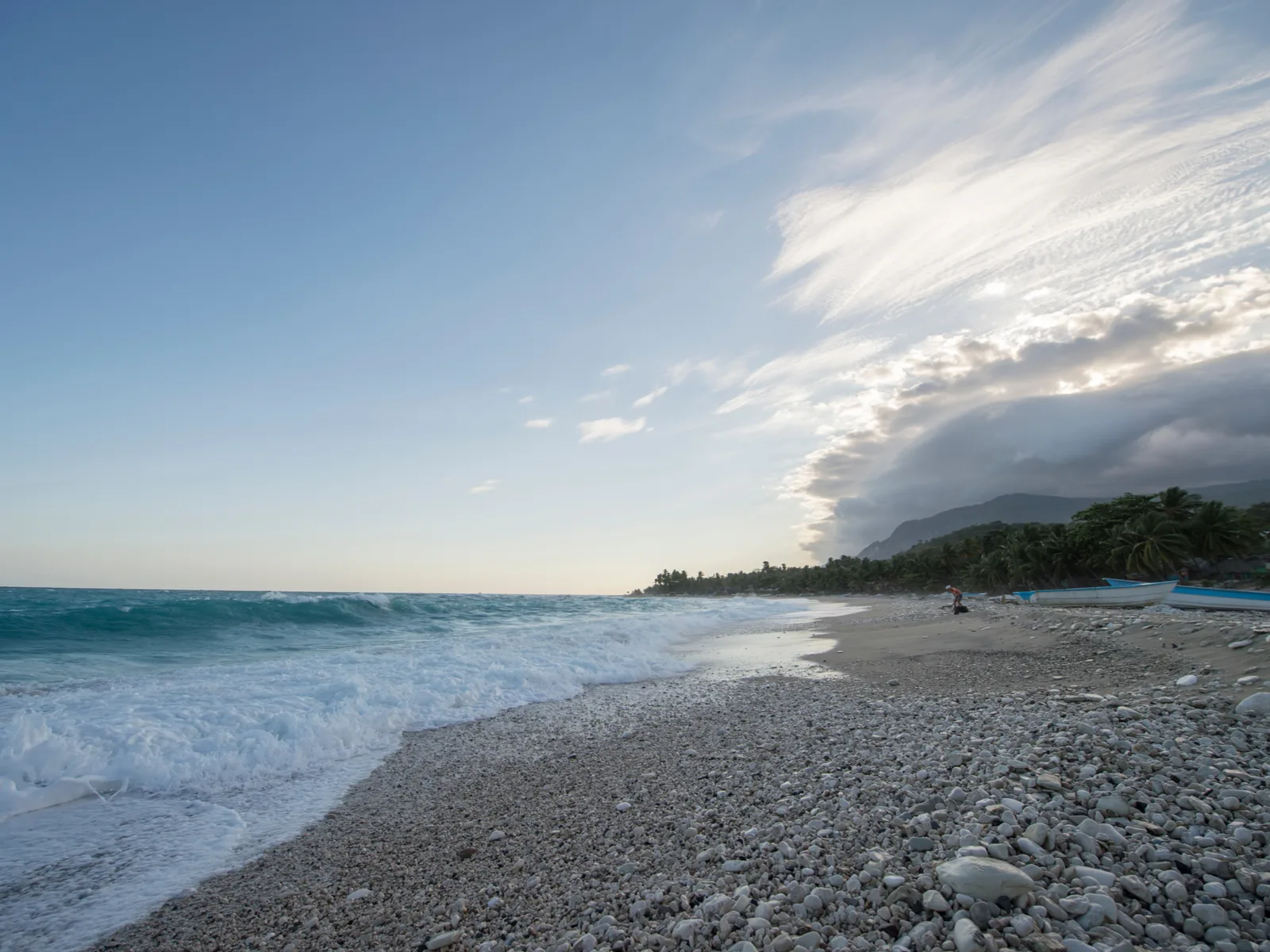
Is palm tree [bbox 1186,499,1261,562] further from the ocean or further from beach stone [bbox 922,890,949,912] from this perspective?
beach stone [bbox 922,890,949,912]

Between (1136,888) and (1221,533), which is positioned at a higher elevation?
(1221,533)

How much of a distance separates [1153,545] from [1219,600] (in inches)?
1325

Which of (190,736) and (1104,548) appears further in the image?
(1104,548)

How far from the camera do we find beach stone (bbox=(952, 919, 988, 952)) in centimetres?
268

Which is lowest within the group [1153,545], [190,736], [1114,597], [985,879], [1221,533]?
[190,736]

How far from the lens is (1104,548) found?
5178 cm

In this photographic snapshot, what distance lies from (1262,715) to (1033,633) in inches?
439

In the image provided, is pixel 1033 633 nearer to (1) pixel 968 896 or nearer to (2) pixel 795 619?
(1) pixel 968 896

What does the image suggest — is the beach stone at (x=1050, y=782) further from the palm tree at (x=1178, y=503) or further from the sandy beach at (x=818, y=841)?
the palm tree at (x=1178, y=503)

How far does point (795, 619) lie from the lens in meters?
37.4

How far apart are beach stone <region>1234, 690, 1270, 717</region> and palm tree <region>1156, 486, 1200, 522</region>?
55.4 meters

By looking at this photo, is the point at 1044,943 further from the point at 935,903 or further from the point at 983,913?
the point at 935,903

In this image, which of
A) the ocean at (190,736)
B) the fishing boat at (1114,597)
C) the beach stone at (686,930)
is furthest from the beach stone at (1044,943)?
the fishing boat at (1114,597)

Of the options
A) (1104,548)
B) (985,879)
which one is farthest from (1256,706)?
(1104,548)
